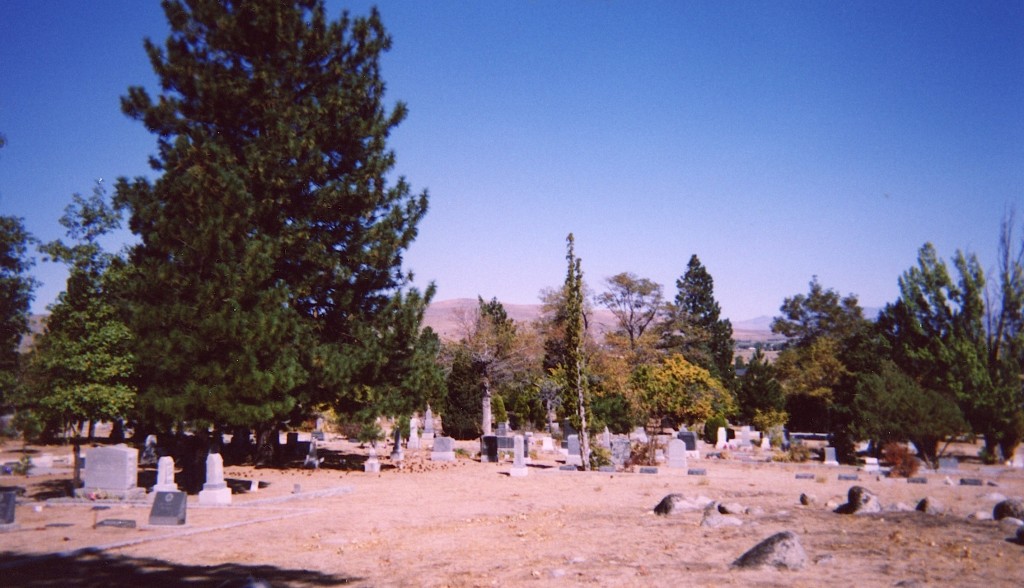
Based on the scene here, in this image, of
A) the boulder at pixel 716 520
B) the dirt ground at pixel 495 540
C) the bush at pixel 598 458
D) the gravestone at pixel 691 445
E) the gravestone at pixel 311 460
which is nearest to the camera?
the dirt ground at pixel 495 540

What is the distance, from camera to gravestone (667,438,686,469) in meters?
23.9

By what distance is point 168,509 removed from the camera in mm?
12000

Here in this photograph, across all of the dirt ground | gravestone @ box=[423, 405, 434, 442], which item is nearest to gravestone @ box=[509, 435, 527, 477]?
the dirt ground

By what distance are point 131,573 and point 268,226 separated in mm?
13057

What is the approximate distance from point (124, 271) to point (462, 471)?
12923 millimetres

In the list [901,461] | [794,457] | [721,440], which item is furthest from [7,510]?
[721,440]

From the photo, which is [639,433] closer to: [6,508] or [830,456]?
[830,456]

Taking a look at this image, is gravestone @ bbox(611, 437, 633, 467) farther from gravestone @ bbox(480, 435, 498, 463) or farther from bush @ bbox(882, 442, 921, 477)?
bush @ bbox(882, 442, 921, 477)

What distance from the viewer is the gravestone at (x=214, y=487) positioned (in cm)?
1475

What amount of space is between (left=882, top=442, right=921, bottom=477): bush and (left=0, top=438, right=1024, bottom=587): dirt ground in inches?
136

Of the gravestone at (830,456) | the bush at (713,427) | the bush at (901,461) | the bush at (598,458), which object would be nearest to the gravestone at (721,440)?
the bush at (713,427)

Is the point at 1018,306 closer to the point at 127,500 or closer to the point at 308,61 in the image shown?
the point at 308,61

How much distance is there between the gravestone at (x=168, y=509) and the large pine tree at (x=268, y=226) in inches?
139

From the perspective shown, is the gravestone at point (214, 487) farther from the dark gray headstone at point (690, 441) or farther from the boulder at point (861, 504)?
the dark gray headstone at point (690, 441)
